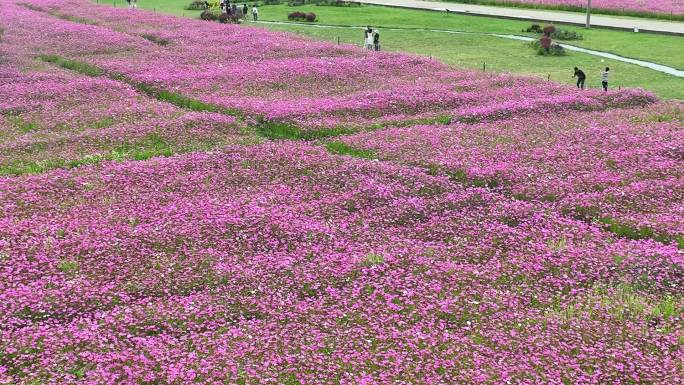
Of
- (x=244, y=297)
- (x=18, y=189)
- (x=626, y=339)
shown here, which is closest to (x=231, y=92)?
(x=18, y=189)

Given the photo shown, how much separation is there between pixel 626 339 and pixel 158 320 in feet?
31.4

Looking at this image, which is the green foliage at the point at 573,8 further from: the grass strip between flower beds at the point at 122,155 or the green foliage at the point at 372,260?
the green foliage at the point at 372,260

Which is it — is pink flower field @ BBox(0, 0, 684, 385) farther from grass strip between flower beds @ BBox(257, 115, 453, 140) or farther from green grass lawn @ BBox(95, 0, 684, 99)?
green grass lawn @ BBox(95, 0, 684, 99)

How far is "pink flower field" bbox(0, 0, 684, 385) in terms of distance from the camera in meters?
13.1

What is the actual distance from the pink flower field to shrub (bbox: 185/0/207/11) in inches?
2034

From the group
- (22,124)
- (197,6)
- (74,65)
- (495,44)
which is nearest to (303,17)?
(197,6)

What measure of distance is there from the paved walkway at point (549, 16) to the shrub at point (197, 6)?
22841mm

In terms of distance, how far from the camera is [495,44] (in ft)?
187

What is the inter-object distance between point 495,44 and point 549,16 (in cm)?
2348

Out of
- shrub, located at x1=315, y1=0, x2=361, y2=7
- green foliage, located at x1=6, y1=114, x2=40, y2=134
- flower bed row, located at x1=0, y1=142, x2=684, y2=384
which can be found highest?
shrub, located at x1=315, y1=0, x2=361, y2=7

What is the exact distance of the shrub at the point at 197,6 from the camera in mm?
84975

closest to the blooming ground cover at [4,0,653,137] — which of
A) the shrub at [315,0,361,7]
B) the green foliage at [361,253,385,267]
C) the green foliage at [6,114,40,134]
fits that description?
the green foliage at [6,114,40,134]

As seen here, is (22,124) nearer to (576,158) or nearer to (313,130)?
(313,130)

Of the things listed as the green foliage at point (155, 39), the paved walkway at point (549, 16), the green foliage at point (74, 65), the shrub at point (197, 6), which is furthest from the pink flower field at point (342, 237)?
the shrub at point (197, 6)
